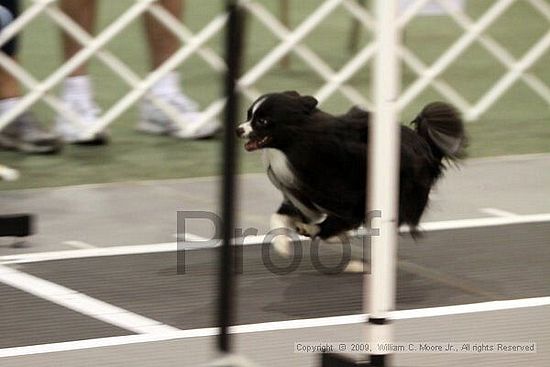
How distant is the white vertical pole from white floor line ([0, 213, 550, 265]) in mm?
963

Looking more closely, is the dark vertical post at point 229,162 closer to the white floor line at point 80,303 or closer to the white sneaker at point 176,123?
the white floor line at point 80,303

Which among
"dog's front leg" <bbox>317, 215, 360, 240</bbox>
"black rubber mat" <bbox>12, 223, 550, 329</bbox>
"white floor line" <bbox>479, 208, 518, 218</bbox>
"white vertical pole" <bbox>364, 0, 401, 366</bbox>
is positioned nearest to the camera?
"white vertical pole" <bbox>364, 0, 401, 366</bbox>

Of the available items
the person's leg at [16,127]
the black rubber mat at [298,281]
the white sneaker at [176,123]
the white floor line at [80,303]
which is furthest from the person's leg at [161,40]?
the white floor line at [80,303]

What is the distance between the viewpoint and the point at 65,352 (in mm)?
2342

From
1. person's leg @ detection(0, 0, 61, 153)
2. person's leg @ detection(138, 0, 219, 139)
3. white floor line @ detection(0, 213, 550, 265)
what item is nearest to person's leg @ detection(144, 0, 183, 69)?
person's leg @ detection(138, 0, 219, 139)

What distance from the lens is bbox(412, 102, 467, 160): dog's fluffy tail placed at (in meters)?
2.83

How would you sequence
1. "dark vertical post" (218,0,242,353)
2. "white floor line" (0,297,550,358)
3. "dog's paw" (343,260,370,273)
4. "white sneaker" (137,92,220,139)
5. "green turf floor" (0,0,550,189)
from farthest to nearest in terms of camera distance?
"white sneaker" (137,92,220,139)
"green turf floor" (0,0,550,189)
"dog's paw" (343,260,370,273)
"white floor line" (0,297,550,358)
"dark vertical post" (218,0,242,353)

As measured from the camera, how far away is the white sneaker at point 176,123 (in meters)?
4.25

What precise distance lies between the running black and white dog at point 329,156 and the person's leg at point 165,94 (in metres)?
1.48

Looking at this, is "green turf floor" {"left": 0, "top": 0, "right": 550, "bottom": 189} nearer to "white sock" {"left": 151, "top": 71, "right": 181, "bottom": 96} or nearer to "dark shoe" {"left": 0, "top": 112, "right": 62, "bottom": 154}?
"dark shoe" {"left": 0, "top": 112, "right": 62, "bottom": 154}

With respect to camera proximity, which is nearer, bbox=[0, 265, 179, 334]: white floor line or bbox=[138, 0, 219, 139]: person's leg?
bbox=[0, 265, 179, 334]: white floor line

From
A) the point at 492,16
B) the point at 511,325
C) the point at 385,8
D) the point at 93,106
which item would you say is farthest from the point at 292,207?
the point at 492,16

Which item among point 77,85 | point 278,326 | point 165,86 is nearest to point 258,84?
point 165,86

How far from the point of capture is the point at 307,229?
2.83 meters
